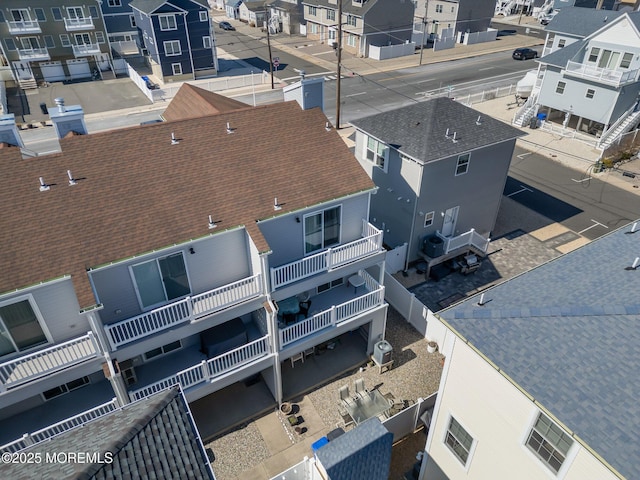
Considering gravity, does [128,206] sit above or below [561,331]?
above

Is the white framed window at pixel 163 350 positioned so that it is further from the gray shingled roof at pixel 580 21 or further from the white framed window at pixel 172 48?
the white framed window at pixel 172 48

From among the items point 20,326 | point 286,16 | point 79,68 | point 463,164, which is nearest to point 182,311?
point 20,326

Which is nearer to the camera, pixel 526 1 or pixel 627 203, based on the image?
pixel 627 203

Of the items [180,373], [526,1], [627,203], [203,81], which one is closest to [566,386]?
[180,373]

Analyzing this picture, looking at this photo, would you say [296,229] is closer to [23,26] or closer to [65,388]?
[65,388]

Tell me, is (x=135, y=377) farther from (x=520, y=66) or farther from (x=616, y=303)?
(x=520, y=66)

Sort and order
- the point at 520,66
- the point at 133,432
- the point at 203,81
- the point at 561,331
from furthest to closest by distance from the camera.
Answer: the point at 520,66
the point at 203,81
the point at 561,331
the point at 133,432
